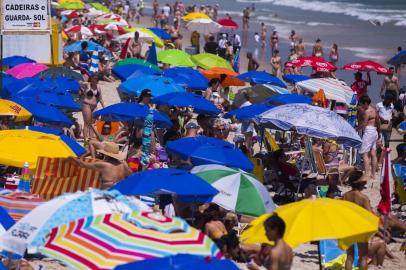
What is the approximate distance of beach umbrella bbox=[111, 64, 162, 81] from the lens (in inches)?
672

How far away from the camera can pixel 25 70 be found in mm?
17172

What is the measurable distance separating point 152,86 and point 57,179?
582 cm

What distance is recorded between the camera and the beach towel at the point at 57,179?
389 inches

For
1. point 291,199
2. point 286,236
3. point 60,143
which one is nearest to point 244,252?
point 286,236

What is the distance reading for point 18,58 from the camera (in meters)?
18.5

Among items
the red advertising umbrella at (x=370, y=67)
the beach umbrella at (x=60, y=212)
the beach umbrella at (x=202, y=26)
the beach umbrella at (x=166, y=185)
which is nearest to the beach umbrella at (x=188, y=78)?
the red advertising umbrella at (x=370, y=67)

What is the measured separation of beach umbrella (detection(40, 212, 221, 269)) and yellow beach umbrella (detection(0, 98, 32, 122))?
5.75 metres

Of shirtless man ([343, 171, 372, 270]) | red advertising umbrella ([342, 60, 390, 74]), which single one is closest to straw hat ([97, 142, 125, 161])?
shirtless man ([343, 171, 372, 270])

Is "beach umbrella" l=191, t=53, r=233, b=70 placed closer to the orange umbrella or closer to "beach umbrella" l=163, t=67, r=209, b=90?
the orange umbrella

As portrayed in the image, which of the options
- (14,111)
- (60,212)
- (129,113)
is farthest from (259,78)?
(60,212)

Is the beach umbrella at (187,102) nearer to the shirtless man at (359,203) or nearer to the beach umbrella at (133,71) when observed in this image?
the beach umbrella at (133,71)

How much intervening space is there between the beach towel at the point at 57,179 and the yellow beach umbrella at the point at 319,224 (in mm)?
2560

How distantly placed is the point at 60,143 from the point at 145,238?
407cm

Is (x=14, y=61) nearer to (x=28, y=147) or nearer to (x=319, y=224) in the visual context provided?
(x=28, y=147)
